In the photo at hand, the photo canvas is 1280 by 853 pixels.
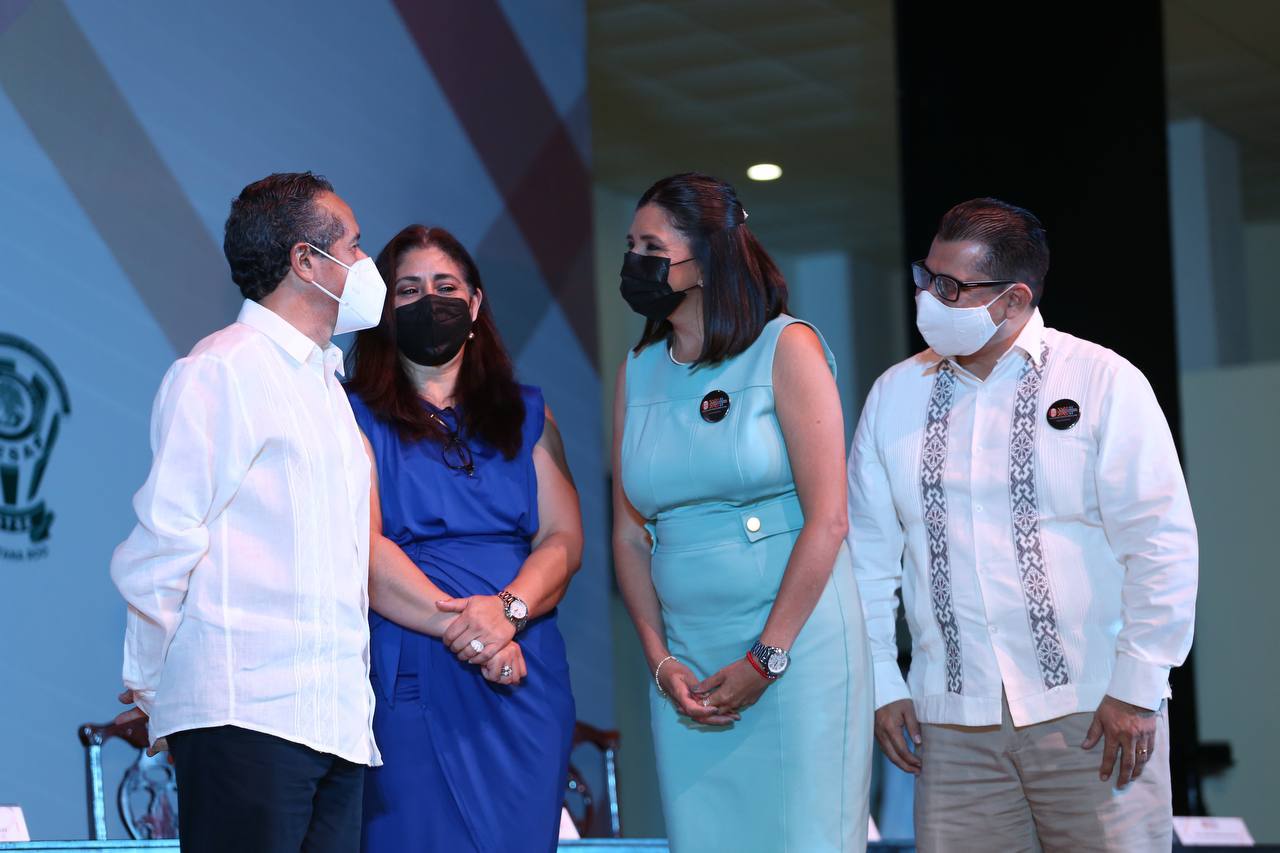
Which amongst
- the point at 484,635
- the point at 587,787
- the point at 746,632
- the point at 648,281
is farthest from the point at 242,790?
the point at 587,787

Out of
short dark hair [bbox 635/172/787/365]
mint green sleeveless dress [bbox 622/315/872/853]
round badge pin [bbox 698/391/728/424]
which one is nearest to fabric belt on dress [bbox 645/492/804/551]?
mint green sleeveless dress [bbox 622/315/872/853]

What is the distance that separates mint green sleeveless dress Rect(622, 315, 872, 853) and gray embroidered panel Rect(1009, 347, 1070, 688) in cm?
29

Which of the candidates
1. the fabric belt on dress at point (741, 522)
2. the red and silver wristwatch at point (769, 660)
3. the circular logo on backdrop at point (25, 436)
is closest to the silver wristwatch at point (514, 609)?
the fabric belt on dress at point (741, 522)

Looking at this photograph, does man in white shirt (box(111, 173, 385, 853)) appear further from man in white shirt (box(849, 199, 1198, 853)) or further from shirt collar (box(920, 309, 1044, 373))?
shirt collar (box(920, 309, 1044, 373))

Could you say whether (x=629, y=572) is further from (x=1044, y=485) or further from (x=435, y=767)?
(x=1044, y=485)

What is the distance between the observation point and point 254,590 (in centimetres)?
210

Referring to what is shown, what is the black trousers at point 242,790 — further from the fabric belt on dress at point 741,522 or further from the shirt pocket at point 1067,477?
the shirt pocket at point 1067,477

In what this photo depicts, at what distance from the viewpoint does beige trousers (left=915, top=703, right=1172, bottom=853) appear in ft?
7.87

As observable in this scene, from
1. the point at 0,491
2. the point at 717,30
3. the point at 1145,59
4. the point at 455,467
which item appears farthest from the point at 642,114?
the point at 455,467

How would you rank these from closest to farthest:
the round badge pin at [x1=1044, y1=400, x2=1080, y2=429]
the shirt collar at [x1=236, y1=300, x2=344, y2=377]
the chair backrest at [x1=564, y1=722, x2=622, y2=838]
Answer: the shirt collar at [x1=236, y1=300, x2=344, y2=377]
the round badge pin at [x1=1044, y1=400, x2=1080, y2=429]
the chair backrest at [x1=564, y1=722, x2=622, y2=838]

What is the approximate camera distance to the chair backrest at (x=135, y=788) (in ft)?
10.4

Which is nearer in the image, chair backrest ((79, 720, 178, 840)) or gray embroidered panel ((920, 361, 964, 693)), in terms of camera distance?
gray embroidered panel ((920, 361, 964, 693))

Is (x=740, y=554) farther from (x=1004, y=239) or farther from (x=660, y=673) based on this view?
(x=1004, y=239)

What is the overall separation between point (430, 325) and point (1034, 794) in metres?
1.39
